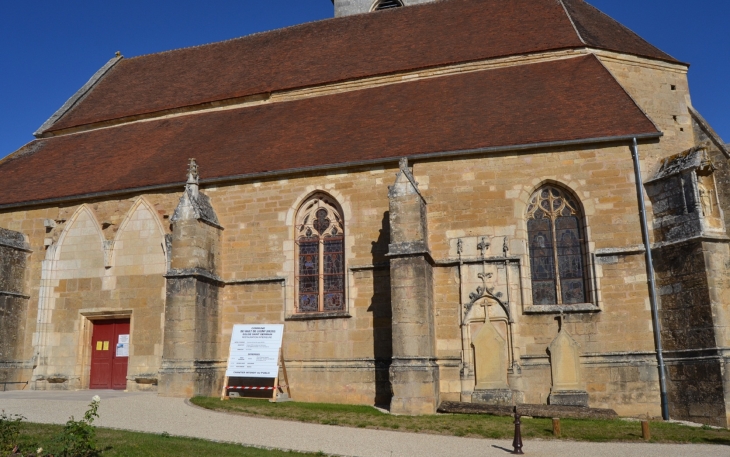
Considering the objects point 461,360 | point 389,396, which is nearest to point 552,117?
point 461,360

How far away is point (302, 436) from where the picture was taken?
31.9 ft

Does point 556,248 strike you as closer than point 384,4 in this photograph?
Yes

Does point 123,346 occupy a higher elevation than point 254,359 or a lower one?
higher

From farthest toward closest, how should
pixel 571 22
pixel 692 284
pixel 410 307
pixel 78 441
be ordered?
1. pixel 571 22
2. pixel 410 307
3. pixel 692 284
4. pixel 78 441

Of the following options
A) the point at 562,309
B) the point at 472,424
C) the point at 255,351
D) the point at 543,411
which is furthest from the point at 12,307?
the point at 562,309

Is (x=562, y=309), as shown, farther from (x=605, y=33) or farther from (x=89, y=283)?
(x=89, y=283)

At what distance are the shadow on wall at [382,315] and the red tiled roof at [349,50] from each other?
253 inches

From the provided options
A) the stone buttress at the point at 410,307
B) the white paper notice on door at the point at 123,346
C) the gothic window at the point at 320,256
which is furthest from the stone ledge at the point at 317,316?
the white paper notice on door at the point at 123,346

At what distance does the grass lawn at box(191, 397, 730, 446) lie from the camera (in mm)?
9898

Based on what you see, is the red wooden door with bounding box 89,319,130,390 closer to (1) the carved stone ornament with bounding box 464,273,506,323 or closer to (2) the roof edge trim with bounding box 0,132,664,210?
(2) the roof edge trim with bounding box 0,132,664,210

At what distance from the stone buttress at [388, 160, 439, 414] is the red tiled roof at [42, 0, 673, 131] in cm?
659

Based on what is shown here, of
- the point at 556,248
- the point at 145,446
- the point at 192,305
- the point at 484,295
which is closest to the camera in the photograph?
the point at 145,446

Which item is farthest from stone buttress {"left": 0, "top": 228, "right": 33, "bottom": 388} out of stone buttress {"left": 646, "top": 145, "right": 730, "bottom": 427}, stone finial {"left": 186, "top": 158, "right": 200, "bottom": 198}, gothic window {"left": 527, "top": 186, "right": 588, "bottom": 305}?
stone buttress {"left": 646, "top": 145, "right": 730, "bottom": 427}

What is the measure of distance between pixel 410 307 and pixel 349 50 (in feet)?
34.9
